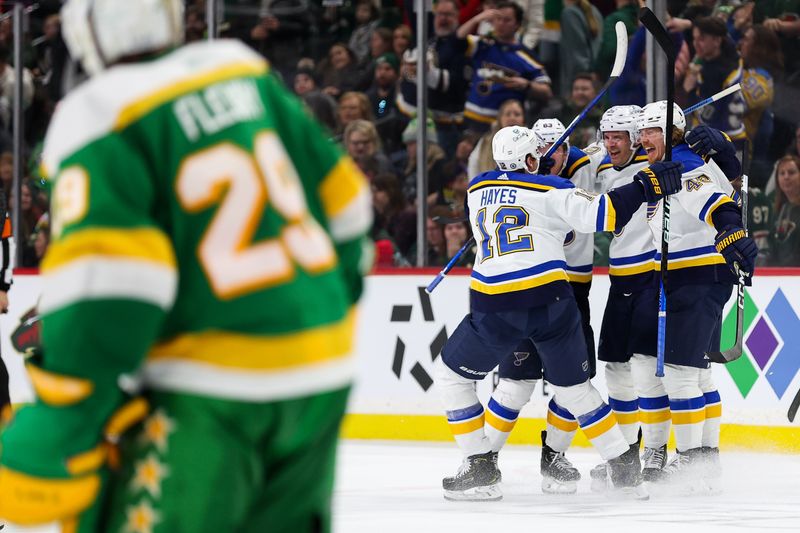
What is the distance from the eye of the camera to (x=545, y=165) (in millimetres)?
5824

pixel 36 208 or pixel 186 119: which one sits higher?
pixel 186 119

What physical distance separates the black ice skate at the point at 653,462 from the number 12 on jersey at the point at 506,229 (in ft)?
3.64

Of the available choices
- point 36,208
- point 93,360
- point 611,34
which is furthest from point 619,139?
point 93,360

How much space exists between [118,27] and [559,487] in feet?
13.8

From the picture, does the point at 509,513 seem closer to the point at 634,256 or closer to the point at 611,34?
the point at 634,256

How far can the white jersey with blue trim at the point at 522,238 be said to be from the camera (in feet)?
17.3

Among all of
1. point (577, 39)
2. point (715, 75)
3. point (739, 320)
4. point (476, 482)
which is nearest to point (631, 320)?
point (739, 320)

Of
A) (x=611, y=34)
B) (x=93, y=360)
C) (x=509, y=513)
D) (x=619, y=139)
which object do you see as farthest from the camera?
(x=611, y=34)

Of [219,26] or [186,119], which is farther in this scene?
[219,26]

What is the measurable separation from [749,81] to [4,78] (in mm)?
4562

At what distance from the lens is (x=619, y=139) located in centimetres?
591

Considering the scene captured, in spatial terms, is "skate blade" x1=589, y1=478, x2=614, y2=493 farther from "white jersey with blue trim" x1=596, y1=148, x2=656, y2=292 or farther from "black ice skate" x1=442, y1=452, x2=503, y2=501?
"white jersey with blue trim" x1=596, y1=148, x2=656, y2=292

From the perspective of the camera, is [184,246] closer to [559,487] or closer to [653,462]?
[559,487]

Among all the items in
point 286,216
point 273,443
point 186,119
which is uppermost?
point 186,119
